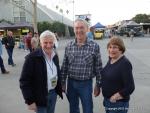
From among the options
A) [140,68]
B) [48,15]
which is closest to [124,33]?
[48,15]

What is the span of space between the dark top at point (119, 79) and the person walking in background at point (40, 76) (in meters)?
0.68

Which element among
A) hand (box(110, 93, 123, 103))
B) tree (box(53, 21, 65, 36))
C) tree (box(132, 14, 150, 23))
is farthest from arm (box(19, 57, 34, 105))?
tree (box(132, 14, 150, 23))

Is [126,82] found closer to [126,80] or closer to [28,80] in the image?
[126,80]

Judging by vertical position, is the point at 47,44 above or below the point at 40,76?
above

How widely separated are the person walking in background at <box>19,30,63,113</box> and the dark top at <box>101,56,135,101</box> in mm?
679

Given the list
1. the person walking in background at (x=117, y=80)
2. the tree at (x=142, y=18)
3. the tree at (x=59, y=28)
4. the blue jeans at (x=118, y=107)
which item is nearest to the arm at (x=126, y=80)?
the person walking in background at (x=117, y=80)

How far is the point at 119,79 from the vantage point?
5012 millimetres

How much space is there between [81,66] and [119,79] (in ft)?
2.63

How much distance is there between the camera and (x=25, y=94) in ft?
16.3

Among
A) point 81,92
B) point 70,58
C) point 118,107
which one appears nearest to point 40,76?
point 70,58

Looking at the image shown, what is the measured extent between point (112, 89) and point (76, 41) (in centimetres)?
101

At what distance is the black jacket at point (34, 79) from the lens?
497cm

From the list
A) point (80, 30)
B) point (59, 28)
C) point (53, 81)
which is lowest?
point (59, 28)

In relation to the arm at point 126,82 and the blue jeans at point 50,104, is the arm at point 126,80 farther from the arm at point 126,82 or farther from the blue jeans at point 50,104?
the blue jeans at point 50,104
